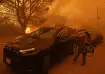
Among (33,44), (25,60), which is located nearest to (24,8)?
(33,44)

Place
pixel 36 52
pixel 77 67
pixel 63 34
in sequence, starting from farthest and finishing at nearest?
pixel 63 34 < pixel 77 67 < pixel 36 52

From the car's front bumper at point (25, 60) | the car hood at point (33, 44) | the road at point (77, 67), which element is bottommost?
the road at point (77, 67)

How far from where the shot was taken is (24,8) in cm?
1145

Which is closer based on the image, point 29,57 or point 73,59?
point 29,57

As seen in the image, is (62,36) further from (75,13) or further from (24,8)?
(75,13)

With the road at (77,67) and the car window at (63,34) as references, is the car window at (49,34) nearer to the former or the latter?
the car window at (63,34)

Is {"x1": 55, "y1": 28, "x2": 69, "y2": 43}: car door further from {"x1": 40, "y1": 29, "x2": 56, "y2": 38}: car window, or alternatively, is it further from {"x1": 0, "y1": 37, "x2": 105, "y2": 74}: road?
{"x1": 0, "y1": 37, "x2": 105, "y2": 74}: road

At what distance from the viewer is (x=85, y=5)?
16.0 m

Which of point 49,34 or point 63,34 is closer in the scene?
point 49,34

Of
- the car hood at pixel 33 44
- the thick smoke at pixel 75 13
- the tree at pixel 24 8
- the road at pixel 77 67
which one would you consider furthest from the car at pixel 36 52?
the thick smoke at pixel 75 13

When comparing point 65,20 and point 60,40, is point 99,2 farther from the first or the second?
point 60,40

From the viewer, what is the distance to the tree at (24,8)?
11.3 metres

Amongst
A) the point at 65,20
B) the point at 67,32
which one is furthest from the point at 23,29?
the point at 67,32

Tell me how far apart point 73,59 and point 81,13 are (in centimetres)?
1069
